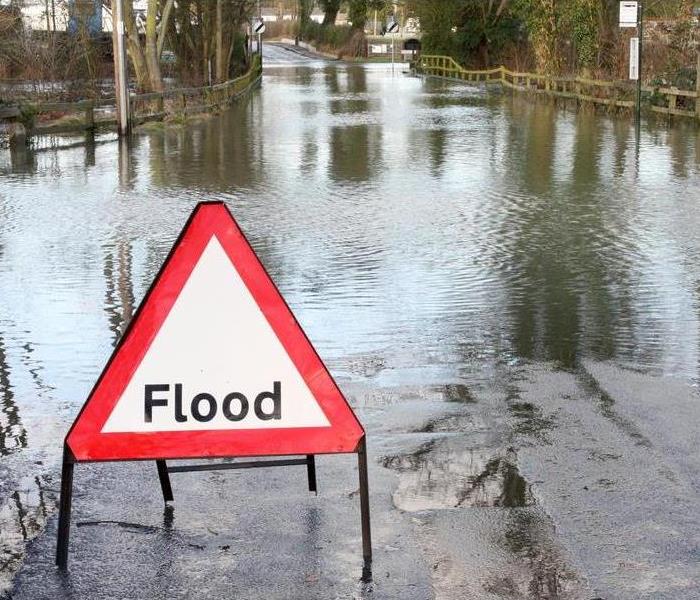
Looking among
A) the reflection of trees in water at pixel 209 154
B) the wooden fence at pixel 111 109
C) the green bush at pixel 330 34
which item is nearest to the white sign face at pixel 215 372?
the reflection of trees in water at pixel 209 154

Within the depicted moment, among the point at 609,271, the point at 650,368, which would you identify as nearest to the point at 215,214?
the point at 650,368

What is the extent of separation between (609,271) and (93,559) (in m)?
7.06

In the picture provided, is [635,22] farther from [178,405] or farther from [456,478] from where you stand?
[178,405]

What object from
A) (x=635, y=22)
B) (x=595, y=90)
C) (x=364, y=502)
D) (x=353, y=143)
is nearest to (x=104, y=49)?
(x=595, y=90)

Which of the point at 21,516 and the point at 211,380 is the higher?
the point at 211,380

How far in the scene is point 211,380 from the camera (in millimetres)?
4449

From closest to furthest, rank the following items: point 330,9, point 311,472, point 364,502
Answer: point 364,502
point 311,472
point 330,9

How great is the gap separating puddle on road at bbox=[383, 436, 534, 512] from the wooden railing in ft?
75.0

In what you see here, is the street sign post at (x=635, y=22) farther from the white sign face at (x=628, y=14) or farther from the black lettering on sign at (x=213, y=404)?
the black lettering on sign at (x=213, y=404)

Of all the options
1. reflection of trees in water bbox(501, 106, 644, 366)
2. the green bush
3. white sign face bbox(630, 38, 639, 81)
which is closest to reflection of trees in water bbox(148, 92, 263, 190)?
reflection of trees in water bbox(501, 106, 644, 366)

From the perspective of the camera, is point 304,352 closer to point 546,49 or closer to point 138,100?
point 138,100

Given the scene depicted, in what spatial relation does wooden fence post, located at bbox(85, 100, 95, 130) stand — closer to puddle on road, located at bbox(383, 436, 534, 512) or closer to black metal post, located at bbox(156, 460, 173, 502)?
puddle on road, located at bbox(383, 436, 534, 512)

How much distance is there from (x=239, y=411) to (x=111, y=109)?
29.0 m

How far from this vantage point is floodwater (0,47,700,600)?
4523 mm
